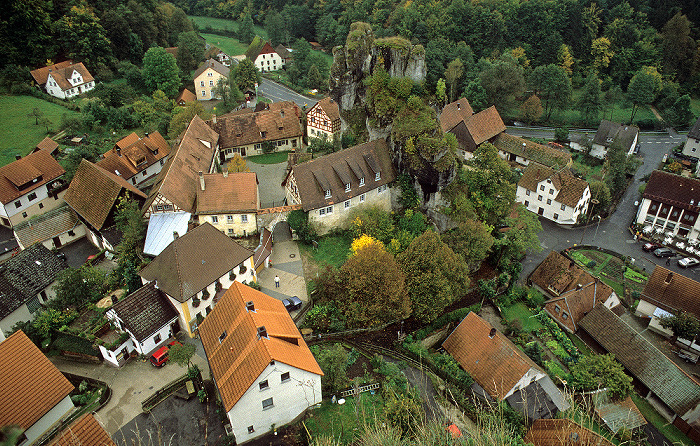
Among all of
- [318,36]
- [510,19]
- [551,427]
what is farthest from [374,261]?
[318,36]

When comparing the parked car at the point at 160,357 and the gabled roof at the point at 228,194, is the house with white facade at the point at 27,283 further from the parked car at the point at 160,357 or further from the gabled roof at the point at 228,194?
the gabled roof at the point at 228,194

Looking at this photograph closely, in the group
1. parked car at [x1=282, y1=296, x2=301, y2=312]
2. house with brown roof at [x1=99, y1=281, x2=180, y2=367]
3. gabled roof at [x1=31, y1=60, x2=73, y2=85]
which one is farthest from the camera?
gabled roof at [x1=31, y1=60, x2=73, y2=85]

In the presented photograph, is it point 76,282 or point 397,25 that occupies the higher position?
point 397,25

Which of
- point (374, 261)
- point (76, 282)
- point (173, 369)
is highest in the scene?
point (374, 261)

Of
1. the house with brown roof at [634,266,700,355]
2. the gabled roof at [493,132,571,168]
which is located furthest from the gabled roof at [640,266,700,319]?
the gabled roof at [493,132,571,168]

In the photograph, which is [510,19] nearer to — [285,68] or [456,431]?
[285,68]

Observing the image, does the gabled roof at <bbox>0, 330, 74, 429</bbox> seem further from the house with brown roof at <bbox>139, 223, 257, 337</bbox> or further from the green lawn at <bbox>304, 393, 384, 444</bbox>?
the green lawn at <bbox>304, 393, 384, 444</bbox>

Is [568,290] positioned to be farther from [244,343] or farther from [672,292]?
[244,343]
